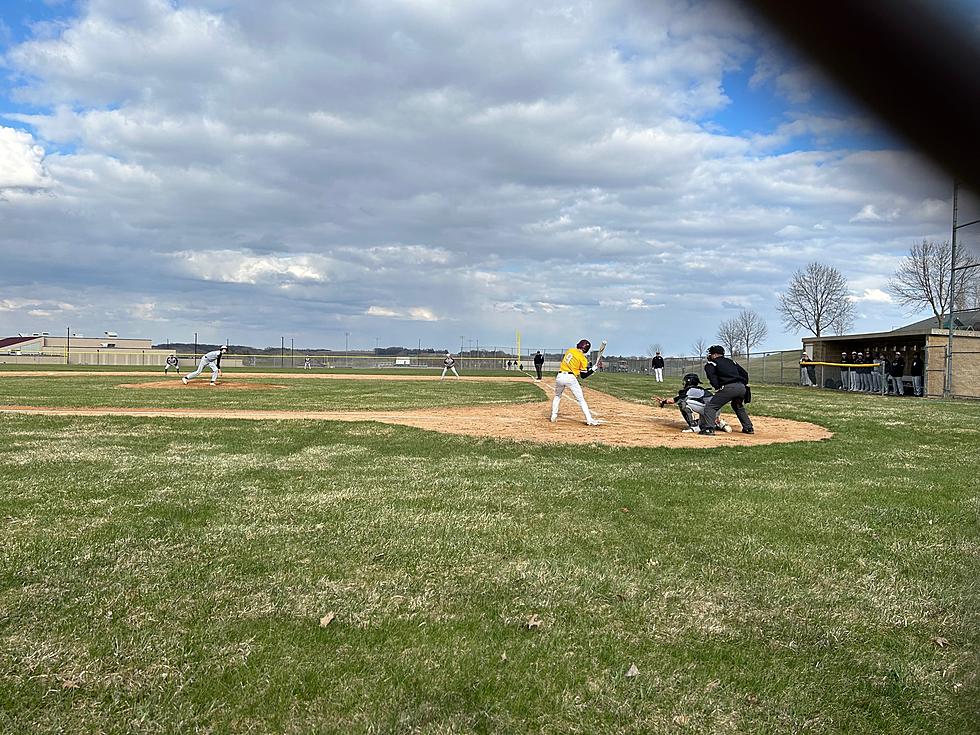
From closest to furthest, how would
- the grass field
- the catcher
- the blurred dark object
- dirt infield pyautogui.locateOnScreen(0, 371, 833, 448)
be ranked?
the blurred dark object < the grass field < dirt infield pyautogui.locateOnScreen(0, 371, 833, 448) < the catcher

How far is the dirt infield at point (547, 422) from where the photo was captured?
488 inches

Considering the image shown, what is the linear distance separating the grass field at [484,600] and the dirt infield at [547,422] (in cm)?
358

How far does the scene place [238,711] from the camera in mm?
3025

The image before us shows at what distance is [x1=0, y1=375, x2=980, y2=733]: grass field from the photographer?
310 cm

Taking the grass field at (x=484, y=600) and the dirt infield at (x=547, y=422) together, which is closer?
the grass field at (x=484, y=600)

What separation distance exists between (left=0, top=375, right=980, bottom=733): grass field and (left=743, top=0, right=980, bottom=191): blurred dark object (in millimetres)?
2690

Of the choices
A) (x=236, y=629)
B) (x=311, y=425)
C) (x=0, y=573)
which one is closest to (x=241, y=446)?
(x=311, y=425)

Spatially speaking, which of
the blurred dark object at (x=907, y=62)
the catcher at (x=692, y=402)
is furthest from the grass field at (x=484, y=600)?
the catcher at (x=692, y=402)

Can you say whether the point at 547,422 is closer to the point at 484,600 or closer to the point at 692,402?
the point at 692,402

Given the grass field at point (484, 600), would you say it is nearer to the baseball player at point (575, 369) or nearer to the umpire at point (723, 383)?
the umpire at point (723, 383)

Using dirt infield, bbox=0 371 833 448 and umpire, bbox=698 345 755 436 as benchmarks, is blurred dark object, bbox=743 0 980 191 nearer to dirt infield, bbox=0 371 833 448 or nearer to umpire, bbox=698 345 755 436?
dirt infield, bbox=0 371 833 448

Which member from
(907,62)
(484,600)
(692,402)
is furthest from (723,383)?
(907,62)

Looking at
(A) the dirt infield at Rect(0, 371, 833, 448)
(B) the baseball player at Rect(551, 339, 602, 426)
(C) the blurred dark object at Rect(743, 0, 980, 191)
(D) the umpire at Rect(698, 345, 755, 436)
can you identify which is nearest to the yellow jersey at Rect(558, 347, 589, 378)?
(B) the baseball player at Rect(551, 339, 602, 426)

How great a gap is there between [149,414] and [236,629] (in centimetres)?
1382
